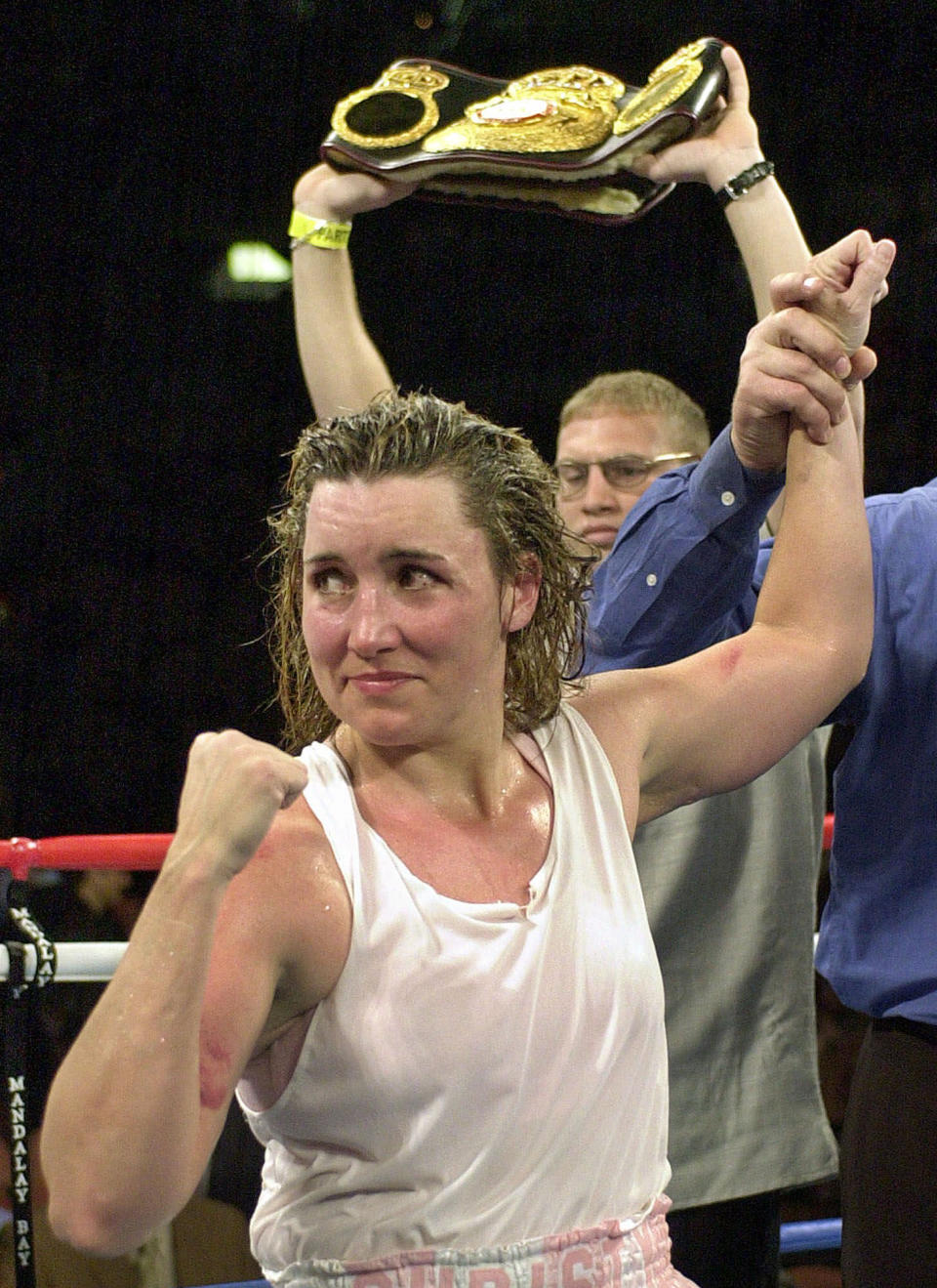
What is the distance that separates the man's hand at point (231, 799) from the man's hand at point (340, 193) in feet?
3.01

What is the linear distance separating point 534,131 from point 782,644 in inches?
22.9

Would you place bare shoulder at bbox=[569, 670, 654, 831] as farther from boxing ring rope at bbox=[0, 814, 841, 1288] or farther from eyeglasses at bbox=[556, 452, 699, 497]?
eyeglasses at bbox=[556, 452, 699, 497]

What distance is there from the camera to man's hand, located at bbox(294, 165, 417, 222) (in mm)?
1601

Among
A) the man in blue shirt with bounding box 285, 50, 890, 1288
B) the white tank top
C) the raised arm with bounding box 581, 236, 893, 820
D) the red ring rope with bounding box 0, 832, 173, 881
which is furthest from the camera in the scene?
the man in blue shirt with bounding box 285, 50, 890, 1288

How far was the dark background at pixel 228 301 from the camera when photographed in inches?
181

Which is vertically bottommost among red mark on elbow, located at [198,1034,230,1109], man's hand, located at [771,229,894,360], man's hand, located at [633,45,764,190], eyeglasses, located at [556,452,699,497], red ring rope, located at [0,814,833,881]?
red mark on elbow, located at [198,1034,230,1109]

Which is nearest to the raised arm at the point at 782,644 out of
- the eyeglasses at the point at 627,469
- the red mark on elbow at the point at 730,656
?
the red mark on elbow at the point at 730,656

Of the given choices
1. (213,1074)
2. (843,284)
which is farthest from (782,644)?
(213,1074)

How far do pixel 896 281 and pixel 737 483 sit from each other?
392 cm

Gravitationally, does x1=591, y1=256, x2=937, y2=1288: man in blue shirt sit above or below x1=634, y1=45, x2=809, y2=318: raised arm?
below

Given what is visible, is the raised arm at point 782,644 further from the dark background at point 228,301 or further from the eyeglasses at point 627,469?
the dark background at point 228,301

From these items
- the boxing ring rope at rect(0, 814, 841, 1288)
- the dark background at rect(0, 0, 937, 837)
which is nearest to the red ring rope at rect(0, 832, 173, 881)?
the boxing ring rope at rect(0, 814, 841, 1288)

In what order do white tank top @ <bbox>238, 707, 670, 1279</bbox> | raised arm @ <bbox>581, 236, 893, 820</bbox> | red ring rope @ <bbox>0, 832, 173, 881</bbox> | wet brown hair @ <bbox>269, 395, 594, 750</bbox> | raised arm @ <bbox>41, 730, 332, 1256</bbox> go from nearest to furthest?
raised arm @ <bbox>41, 730, 332, 1256</bbox> → white tank top @ <bbox>238, 707, 670, 1279</bbox> → wet brown hair @ <bbox>269, 395, 594, 750</bbox> → raised arm @ <bbox>581, 236, 893, 820</bbox> → red ring rope @ <bbox>0, 832, 173, 881</bbox>

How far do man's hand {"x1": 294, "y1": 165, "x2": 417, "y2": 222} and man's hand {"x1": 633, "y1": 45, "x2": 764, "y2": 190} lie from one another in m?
0.29
